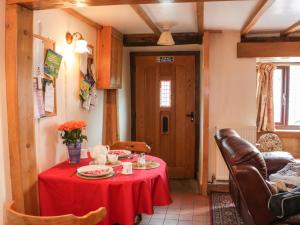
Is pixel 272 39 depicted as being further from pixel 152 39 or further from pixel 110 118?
pixel 110 118

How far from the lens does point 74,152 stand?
9.05 feet

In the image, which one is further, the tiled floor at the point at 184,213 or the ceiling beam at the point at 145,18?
the tiled floor at the point at 184,213

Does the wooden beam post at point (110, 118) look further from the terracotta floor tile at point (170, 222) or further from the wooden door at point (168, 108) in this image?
the terracotta floor tile at point (170, 222)

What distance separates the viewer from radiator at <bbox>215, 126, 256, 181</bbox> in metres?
4.18

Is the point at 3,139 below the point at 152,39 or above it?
below

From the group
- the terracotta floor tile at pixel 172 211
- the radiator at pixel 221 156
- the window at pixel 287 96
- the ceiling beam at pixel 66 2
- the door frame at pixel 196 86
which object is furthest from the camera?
the window at pixel 287 96

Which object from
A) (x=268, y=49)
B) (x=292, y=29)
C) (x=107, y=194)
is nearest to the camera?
(x=107, y=194)

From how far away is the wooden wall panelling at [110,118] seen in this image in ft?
13.3

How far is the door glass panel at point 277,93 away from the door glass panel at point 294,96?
171 millimetres

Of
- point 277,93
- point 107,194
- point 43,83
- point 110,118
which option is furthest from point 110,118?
point 277,93

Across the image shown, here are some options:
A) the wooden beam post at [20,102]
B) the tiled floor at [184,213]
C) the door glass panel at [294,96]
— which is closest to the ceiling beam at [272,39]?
the door glass panel at [294,96]

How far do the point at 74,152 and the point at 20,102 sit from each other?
2.60ft

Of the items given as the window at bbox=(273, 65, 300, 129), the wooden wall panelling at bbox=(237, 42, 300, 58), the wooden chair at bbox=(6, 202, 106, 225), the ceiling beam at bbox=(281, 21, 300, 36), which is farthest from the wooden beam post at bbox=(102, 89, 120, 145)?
the window at bbox=(273, 65, 300, 129)

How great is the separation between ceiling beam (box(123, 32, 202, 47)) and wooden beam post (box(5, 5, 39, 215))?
2.28 meters
